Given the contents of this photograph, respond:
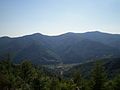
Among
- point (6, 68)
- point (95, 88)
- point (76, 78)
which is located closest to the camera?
point (95, 88)

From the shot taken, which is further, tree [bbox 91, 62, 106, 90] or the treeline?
the treeline

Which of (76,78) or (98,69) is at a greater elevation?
(98,69)

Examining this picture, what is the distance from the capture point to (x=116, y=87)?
6303cm

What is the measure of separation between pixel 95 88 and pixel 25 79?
48.6m

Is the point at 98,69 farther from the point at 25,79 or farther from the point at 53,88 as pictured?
the point at 25,79

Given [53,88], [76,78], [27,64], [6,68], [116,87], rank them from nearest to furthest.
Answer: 1. [116,87]
2. [53,88]
3. [76,78]
4. [27,64]
5. [6,68]

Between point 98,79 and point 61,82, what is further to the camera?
point 61,82

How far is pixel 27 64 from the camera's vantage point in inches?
3826

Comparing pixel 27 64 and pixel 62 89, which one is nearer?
pixel 62 89

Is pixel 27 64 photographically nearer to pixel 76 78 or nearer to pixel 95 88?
pixel 76 78

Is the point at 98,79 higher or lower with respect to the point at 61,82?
higher

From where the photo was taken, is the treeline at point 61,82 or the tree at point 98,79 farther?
the treeline at point 61,82

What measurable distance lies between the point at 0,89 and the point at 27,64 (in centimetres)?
3950

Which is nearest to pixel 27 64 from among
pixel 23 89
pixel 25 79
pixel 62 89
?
pixel 25 79
